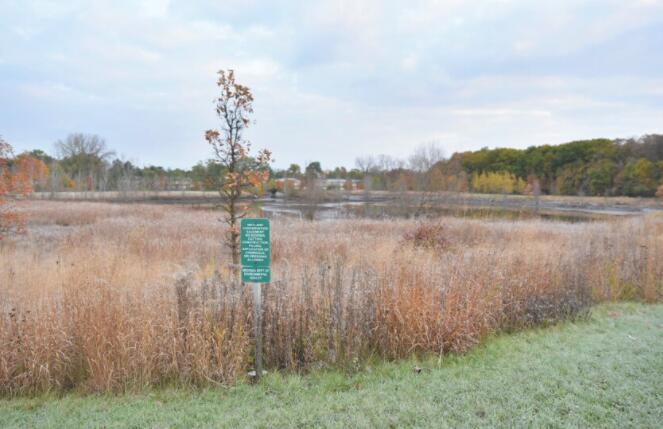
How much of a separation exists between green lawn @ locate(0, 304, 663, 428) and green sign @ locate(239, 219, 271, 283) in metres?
1.00

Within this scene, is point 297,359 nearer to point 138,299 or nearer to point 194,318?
point 194,318

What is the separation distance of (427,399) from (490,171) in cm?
8882

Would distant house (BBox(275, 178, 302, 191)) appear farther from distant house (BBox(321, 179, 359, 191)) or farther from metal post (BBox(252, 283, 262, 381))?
metal post (BBox(252, 283, 262, 381))

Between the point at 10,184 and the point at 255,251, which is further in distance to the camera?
the point at 10,184

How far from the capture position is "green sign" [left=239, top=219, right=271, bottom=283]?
145 inches

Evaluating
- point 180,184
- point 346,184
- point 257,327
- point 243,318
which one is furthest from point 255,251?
point 180,184

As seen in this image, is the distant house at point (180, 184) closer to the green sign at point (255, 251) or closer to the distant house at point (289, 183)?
the distant house at point (289, 183)

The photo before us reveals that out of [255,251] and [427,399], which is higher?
[255,251]

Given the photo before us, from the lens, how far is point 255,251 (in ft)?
12.2

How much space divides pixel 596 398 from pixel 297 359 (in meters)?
2.71

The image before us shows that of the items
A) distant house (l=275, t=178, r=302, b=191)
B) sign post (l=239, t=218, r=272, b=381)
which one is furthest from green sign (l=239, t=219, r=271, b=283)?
distant house (l=275, t=178, r=302, b=191)

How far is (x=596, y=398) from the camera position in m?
3.31

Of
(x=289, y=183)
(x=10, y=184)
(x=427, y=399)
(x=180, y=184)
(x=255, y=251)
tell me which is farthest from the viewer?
(x=180, y=184)

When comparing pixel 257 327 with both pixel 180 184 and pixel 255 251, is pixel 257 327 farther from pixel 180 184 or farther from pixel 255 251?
pixel 180 184
